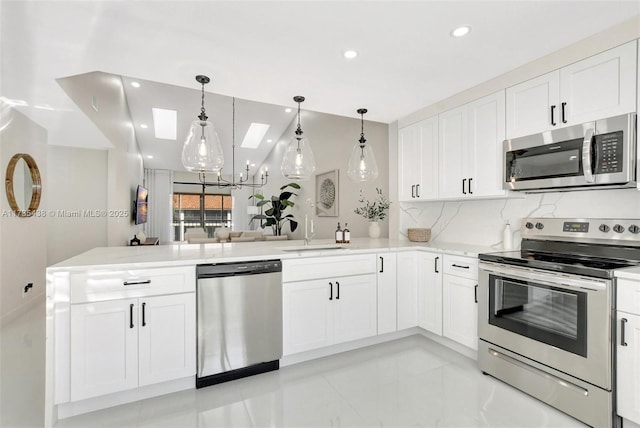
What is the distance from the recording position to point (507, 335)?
7.36 feet

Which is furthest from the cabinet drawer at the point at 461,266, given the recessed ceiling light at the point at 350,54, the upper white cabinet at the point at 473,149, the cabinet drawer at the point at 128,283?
the cabinet drawer at the point at 128,283

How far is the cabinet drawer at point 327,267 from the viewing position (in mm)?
2520

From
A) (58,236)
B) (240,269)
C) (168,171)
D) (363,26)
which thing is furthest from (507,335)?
(168,171)

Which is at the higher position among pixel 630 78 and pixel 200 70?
pixel 200 70

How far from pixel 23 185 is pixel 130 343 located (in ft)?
11.0

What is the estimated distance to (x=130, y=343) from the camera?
199 centimetres

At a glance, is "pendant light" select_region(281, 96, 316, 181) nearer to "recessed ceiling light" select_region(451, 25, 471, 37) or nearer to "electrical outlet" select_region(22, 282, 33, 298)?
"recessed ceiling light" select_region(451, 25, 471, 37)

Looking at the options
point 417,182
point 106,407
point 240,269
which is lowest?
point 106,407

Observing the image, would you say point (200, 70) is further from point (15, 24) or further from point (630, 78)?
point (630, 78)

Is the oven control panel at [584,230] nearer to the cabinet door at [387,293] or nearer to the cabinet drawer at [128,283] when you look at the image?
the cabinet door at [387,293]

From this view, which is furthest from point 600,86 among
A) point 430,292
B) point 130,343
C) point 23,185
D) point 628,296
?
point 23,185

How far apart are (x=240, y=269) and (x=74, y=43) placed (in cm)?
188

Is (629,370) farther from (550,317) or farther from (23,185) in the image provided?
(23,185)

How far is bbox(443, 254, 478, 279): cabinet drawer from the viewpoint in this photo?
2.56 metres
